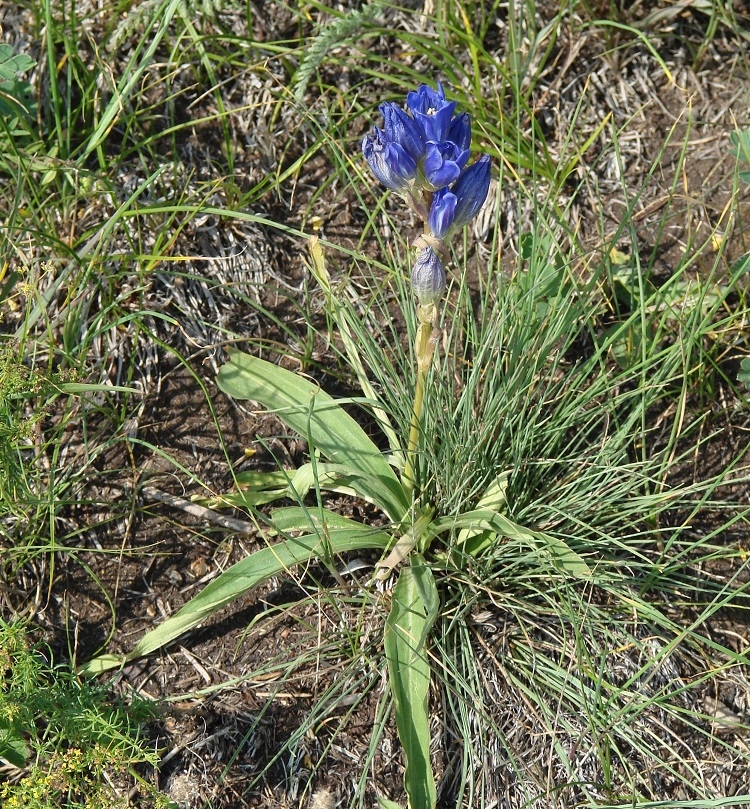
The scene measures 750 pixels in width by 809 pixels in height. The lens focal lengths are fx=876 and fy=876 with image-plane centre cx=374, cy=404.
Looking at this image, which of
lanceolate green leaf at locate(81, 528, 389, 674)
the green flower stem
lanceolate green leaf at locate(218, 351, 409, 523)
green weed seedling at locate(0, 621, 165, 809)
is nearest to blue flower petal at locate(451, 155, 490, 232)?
the green flower stem

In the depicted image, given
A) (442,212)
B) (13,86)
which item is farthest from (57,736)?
(13,86)

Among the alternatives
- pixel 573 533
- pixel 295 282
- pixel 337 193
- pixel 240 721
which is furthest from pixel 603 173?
pixel 240 721

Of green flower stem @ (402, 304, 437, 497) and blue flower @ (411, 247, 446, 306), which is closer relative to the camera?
blue flower @ (411, 247, 446, 306)

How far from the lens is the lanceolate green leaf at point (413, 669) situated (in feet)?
6.48

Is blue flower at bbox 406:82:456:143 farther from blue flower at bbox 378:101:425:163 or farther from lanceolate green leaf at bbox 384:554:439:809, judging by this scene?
lanceolate green leaf at bbox 384:554:439:809

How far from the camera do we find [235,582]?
216 cm

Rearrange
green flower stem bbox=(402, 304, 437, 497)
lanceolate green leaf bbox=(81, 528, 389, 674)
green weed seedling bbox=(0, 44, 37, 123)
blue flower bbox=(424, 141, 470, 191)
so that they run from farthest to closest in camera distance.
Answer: green weed seedling bbox=(0, 44, 37, 123), lanceolate green leaf bbox=(81, 528, 389, 674), green flower stem bbox=(402, 304, 437, 497), blue flower bbox=(424, 141, 470, 191)

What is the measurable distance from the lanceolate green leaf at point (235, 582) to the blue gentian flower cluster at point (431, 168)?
70cm

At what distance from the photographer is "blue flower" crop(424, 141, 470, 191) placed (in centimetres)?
172

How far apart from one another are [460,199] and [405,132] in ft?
0.58

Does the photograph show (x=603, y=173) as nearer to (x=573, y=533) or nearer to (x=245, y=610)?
(x=573, y=533)

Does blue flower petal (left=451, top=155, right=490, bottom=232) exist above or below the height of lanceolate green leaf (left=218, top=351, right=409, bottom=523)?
above

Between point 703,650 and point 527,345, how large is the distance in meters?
0.94

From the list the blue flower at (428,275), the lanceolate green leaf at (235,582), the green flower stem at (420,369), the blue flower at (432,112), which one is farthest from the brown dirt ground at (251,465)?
the blue flower at (432,112)
